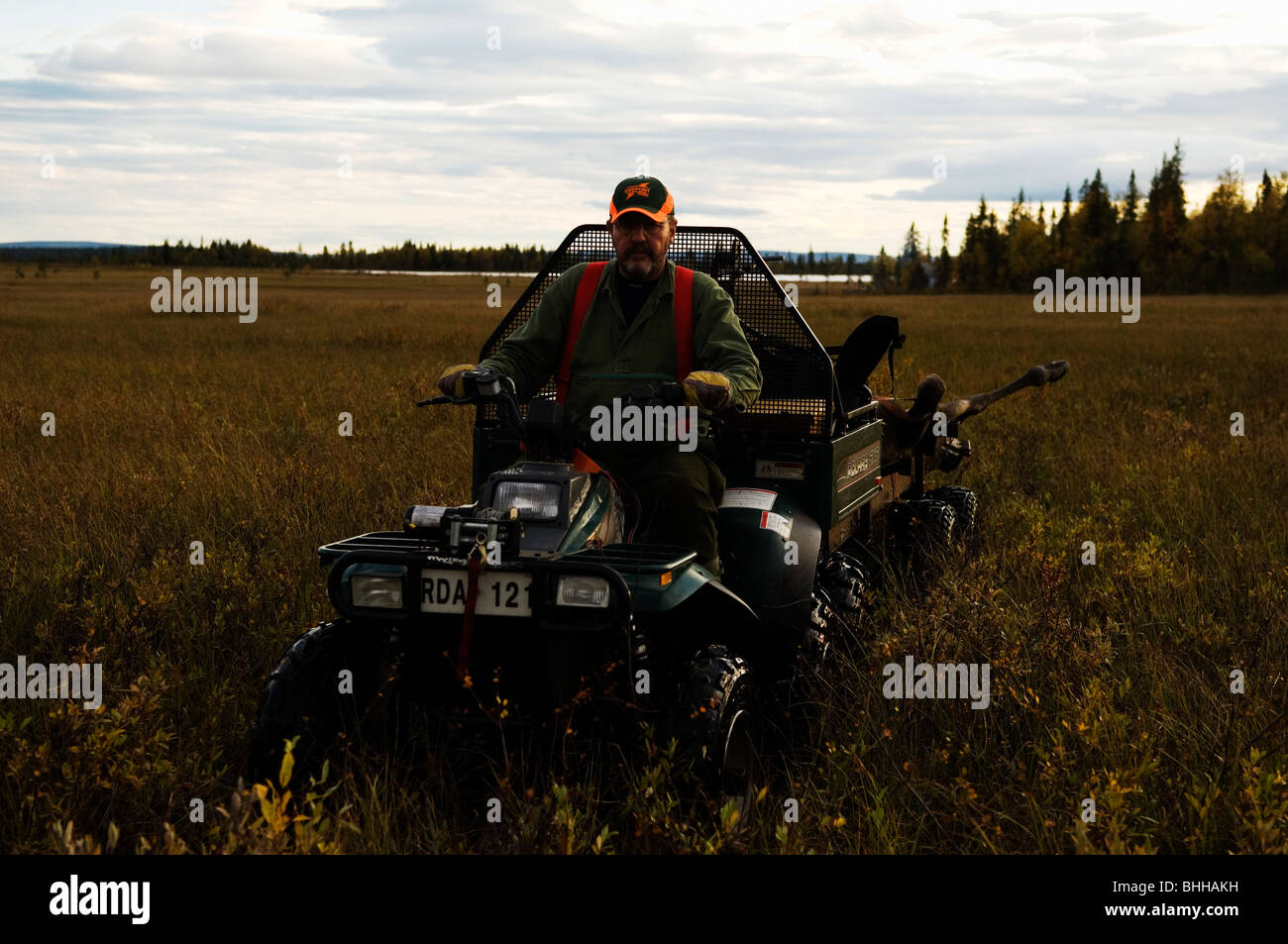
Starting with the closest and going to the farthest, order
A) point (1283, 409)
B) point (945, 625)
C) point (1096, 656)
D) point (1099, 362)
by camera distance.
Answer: point (1096, 656), point (945, 625), point (1283, 409), point (1099, 362)

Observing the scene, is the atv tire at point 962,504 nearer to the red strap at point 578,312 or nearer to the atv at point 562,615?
the atv at point 562,615

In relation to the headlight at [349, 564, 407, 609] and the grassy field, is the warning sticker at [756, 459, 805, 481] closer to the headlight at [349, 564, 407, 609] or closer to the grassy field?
the grassy field

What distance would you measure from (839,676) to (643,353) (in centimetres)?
152

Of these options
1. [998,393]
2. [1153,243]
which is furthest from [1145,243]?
[998,393]

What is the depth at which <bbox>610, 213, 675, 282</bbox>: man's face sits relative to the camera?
430cm

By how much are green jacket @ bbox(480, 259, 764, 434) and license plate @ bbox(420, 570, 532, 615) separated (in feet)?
3.50

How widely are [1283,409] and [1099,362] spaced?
5.74 metres

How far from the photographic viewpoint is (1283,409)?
41.2 feet

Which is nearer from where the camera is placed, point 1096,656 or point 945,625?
point 1096,656

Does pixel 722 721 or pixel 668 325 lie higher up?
pixel 668 325

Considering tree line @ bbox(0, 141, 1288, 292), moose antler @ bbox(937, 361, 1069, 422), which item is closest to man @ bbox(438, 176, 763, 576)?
moose antler @ bbox(937, 361, 1069, 422)

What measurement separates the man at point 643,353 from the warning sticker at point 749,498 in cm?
19

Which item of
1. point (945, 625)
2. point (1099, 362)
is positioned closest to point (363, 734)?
point (945, 625)
